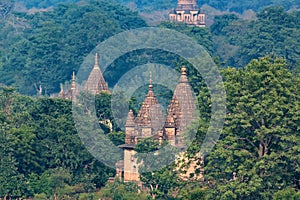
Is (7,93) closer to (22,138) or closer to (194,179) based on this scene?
(22,138)

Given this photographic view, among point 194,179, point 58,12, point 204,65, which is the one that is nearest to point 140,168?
point 194,179

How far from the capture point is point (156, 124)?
6184 centimetres

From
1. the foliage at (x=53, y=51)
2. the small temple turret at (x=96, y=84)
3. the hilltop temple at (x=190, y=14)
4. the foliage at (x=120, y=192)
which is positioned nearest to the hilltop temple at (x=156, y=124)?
the foliage at (x=120, y=192)

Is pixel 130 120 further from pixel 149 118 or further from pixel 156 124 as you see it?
pixel 156 124

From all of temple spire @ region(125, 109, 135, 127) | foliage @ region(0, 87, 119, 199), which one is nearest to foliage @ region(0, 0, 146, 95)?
foliage @ region(0, 87, 119, 199)

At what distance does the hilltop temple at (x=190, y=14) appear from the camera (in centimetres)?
11700

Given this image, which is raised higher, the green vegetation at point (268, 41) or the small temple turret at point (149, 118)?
the green vegetation at point (268, 41)

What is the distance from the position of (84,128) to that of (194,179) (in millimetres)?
6791

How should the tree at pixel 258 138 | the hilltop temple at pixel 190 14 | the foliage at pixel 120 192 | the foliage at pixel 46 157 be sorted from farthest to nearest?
the hilltop temple at pixel 190 14 < the foliage at pixel 46 157 < the foliage at pixel 120 192 < the tree at pixel 258 138

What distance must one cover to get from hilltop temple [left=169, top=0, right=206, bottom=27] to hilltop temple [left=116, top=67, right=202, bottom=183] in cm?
5392

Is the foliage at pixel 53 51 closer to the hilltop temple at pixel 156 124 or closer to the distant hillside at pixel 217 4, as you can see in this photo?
the distant hillside at pixel 217 4

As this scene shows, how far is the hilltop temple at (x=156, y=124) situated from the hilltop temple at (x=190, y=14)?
5392 centimetres

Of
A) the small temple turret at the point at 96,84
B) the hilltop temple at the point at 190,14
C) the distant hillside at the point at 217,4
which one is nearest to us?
the small temple turret at the point at 96,84

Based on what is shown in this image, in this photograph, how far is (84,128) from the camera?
6538cm
